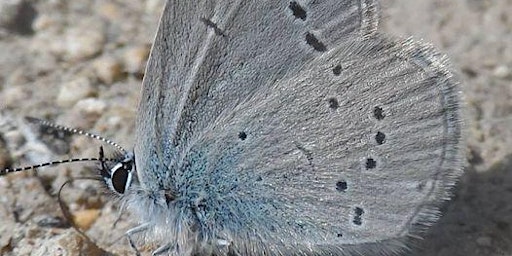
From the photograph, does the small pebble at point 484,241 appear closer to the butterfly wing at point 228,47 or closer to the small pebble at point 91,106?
the butterfly wing at point 228,47

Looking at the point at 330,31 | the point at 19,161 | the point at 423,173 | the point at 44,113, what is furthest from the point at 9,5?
the point at 423,173

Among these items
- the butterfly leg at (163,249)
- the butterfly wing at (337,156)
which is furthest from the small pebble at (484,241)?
the butterfly leg at (163,249)

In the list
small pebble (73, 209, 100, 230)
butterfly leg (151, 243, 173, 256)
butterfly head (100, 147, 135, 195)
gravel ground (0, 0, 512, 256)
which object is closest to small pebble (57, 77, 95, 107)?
gravel ground (0, 0, 512, 256)

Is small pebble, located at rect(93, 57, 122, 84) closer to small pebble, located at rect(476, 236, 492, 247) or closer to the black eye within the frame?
the black eye

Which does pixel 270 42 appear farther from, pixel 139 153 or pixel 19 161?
pixel 19 161

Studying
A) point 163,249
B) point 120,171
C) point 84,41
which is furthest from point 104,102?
point 163,249

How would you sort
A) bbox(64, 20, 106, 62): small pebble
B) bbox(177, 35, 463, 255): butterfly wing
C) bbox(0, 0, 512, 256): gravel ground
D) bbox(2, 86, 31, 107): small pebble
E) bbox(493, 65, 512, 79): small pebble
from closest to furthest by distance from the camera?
bbox(177, 35, 463, 255): butterfly wing
bbox(0, 0, 512, 256): gravel ground
bbox(2, 86, 31, 107): small pebble
bbox(493, 65, 512, 79): small pebble
bbox(64, 20, 106, 62): small pebble
